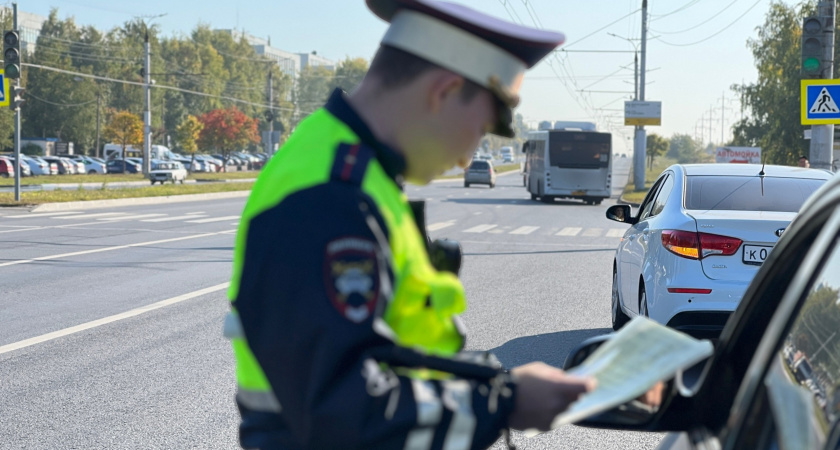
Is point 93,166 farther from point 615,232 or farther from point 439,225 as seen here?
point 615,232

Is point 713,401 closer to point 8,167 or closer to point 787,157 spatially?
point 787,157

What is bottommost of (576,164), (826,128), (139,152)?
(576,164)

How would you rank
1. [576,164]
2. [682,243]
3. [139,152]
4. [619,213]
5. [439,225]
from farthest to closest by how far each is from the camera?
[139,152]
[576,164]
[439,225]
[619,213]
[682,243]

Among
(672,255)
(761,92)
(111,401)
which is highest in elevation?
(761,92)

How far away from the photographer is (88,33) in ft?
356

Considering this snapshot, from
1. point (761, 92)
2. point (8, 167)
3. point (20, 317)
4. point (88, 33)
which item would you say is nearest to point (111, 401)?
point (20, 317)

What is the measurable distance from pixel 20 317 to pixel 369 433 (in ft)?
28.9

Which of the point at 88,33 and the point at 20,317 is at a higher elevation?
the point at 88,33

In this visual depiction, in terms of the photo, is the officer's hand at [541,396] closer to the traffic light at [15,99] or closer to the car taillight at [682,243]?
the car taillight at [682,243]

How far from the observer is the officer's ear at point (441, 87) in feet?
5.73

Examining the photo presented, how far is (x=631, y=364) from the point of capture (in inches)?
76.1

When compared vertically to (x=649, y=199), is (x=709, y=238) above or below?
below

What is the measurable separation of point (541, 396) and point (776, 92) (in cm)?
4708

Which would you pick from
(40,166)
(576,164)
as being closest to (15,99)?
(576,164)
